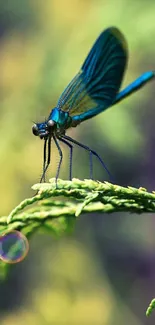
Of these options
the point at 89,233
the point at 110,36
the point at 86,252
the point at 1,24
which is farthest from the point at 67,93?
the point at 1,24

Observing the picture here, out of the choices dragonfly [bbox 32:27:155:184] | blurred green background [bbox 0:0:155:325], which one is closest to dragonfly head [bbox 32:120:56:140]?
dragonfly [bbox 32:27:155:184]

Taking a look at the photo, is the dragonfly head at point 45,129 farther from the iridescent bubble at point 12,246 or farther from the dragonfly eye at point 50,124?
the iridescent bubble at point 12,246

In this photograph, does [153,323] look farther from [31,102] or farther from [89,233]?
[31,102]

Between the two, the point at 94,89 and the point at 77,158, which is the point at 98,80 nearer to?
the point at 94,89

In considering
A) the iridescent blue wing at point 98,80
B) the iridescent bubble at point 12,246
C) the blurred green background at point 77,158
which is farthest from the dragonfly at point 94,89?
the blurred green background at point 77,158

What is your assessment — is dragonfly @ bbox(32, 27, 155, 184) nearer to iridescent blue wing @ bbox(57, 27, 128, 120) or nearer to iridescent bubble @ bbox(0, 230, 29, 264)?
iridescent blue wing @ bbox(57, 27, 128, 120)
